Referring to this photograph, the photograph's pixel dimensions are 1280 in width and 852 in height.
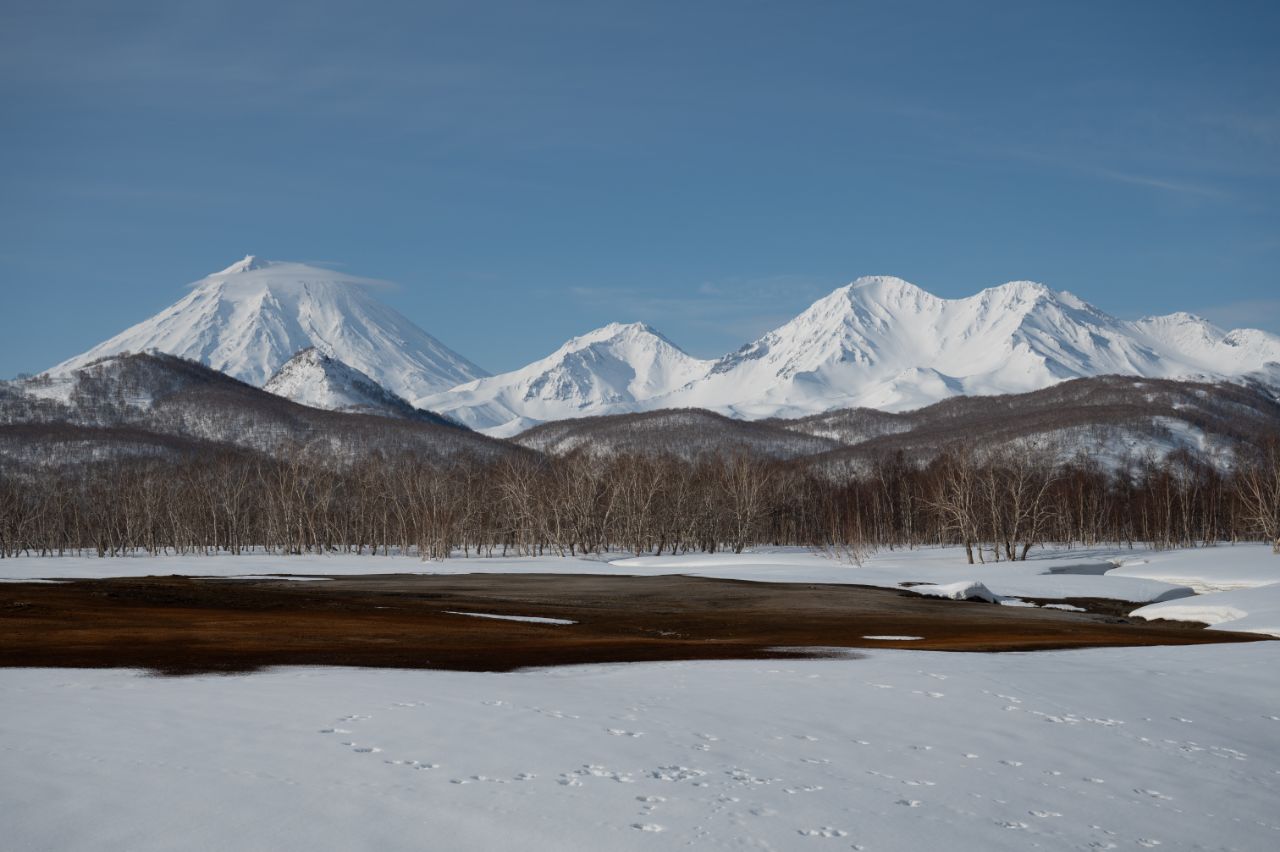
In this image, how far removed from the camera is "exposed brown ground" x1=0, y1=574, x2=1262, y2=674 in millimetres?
23797

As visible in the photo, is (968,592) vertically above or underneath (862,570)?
underneath

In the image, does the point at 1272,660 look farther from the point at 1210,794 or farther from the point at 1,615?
the point at 1,615

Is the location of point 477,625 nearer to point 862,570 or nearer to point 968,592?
point 968,592

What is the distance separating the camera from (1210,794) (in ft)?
47.1

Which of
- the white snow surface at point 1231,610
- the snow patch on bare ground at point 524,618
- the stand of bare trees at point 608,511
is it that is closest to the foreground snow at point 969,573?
the white snow surface at point 1231,610

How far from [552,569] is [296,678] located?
5993cm

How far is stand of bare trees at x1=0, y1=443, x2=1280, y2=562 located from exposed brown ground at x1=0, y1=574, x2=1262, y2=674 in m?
47.7

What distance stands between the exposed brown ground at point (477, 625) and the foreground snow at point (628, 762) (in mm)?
3865

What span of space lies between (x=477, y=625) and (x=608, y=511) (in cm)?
7654

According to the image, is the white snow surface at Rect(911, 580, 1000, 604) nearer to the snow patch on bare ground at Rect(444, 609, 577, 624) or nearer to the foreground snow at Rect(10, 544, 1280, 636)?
the foreground snow at Rect(10, 544, 1280, 636)

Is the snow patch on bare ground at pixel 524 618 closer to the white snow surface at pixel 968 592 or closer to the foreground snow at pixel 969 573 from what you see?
the white snow surface at pixel 968 592

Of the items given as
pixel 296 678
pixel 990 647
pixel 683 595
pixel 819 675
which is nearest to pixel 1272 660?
pixel 990 647

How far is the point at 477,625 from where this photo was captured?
109 feet

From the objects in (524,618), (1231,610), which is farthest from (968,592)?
(524,618)
